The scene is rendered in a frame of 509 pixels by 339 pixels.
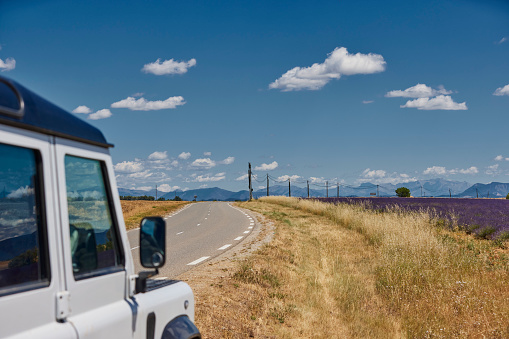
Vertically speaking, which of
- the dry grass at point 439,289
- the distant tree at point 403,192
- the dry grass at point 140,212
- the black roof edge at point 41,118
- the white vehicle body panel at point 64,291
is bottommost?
the distant tree at point 403,192

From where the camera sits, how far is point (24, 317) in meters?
1.77

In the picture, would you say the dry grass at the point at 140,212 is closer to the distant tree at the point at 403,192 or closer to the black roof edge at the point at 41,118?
the black roof edge at the point at 41,118

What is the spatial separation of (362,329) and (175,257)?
6.69 metres

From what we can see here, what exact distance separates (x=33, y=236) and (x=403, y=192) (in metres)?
76.6

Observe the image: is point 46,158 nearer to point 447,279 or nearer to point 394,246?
point 447,279

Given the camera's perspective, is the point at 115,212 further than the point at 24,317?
Yes

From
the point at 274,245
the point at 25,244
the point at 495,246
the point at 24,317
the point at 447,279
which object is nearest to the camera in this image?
the point at 24,317

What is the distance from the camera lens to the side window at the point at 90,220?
2.24 metres

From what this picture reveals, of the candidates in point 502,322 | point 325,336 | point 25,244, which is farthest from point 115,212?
point 502,322

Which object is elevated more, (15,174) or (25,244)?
(15,174)

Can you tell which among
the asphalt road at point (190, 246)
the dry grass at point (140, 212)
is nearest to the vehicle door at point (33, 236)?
the asphalt road at point (190, 246)

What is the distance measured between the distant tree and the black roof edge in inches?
2980

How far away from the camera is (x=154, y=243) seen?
243cm

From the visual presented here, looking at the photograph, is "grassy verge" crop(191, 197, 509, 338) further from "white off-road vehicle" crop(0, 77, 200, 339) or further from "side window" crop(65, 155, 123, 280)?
"side window" crop(65, 155, 123, 280)
